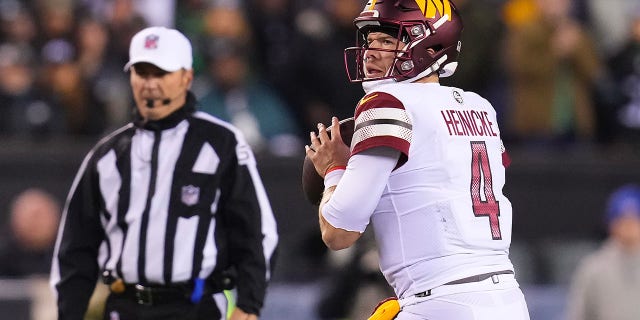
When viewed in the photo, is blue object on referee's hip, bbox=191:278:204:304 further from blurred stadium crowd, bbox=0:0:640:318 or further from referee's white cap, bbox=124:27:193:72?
blurred stadium crowd, bbox=0:0:640:318

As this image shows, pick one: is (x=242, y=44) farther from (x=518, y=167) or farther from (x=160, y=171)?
(x=160, y=171)

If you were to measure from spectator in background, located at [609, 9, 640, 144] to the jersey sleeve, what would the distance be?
6.38m

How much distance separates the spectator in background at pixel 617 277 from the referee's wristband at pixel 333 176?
4.69m

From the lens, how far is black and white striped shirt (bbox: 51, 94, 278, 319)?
20.4ft

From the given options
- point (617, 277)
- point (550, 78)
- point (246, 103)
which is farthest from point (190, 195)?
point (550, 78)

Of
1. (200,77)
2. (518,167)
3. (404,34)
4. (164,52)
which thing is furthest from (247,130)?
(404,34)

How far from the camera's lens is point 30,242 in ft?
31.8

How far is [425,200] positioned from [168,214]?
1.74 metres

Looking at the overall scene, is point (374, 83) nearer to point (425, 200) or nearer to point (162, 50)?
point (425, 200)

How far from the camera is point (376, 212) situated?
492 cm

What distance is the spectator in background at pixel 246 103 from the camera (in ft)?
34.9

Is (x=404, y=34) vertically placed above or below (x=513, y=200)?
above

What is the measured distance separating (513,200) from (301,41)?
77.0 inches

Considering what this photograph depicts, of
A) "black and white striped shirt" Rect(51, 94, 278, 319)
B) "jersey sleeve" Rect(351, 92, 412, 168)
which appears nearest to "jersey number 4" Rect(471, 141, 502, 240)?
"jersey sleeve" Rect(351, 92, 412, 168)
